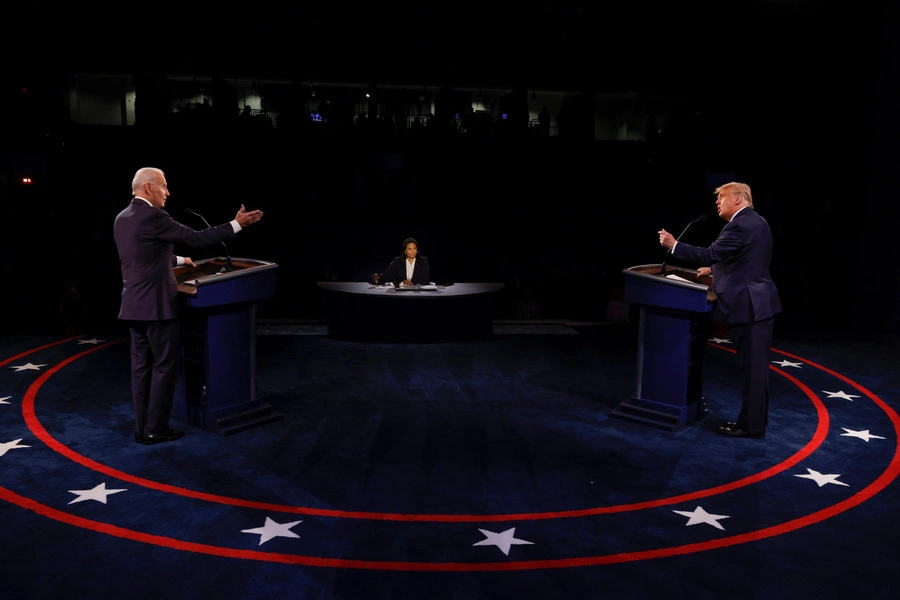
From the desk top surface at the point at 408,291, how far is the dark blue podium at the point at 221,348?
103 inches

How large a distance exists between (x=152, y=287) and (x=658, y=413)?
11.5 feet

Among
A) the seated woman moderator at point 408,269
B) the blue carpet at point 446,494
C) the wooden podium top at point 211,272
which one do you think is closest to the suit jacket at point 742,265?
the blue carpet at point 446,494

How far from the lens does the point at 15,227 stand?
31.9 feet

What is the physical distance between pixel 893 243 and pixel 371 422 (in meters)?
7.38

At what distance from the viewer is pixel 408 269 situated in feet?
26.8

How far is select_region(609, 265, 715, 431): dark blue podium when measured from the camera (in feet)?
15.8

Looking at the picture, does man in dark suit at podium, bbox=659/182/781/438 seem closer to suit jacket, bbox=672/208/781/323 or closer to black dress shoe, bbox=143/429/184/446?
suit jacket, bbox=672/208/781/323

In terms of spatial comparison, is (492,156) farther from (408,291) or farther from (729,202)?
(729,202)

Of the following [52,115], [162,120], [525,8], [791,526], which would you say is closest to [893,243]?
[791,526]

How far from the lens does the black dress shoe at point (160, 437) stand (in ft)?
14.6

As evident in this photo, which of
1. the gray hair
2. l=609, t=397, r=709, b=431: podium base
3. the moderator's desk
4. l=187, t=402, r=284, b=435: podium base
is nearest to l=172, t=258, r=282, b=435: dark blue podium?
l=187, t=402, r=284, b=435: podium base

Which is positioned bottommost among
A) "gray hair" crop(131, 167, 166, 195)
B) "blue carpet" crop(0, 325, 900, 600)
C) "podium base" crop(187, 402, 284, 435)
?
"blue carpet" crop(0, 325, 900, 600)

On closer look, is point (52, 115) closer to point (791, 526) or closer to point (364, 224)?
point (364, 224)

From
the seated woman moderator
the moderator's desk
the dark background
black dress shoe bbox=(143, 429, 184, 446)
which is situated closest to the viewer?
black dress shoe bbox=(143, 429, 184, 446)
